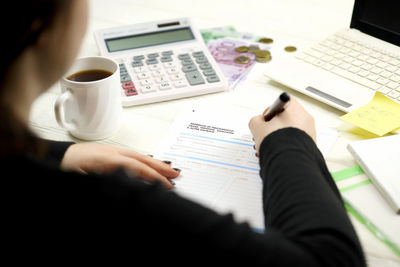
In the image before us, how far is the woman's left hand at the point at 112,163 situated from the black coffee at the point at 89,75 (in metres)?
0.14

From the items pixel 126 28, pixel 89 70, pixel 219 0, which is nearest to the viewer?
pixel 89 70

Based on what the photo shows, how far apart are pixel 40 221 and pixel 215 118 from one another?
47 cm

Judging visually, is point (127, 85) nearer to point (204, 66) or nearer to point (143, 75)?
point (143, 75)

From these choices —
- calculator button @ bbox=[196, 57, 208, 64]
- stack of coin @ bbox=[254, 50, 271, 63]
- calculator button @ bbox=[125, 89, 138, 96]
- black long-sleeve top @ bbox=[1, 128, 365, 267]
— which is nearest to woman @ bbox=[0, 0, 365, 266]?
black long-sleeve top @ bbox=[1, 128, 365, 267]

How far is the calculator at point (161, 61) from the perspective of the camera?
35.3 inches

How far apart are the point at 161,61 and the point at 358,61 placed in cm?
42

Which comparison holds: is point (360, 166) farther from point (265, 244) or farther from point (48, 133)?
point (48, 133)

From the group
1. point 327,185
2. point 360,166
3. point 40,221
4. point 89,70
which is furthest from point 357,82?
point 40,221

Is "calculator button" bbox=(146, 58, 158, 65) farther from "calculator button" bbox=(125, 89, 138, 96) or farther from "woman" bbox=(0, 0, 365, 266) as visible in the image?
"woman" bbox=(0, 0, 365, 266)

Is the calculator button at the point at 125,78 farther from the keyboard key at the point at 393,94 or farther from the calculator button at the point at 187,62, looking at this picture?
the keyboard key at the point at 393,94

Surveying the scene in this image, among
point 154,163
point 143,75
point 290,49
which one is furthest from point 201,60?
point 154,163

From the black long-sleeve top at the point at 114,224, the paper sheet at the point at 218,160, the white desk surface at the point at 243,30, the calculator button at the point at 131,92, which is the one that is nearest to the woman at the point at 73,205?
the black long-sleeve top at the point at 114,224

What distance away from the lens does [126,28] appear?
106 centimetres

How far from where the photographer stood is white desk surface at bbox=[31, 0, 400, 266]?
78cm
